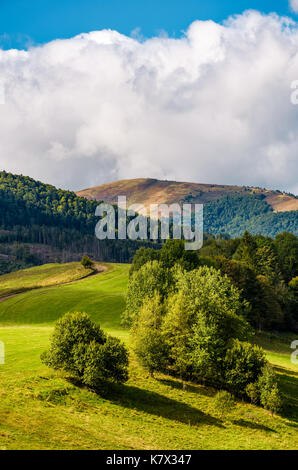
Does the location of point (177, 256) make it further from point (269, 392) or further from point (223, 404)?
point (223, 404)

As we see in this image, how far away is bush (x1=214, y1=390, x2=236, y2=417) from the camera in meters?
38.4

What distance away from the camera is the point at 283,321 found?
102 metres

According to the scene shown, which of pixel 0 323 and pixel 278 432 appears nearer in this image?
pixel 278 432

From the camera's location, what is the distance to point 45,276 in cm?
14425

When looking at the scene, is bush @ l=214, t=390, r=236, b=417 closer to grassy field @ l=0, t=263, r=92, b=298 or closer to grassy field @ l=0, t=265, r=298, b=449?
grassy field @ l=0, t=265, r=298, b=449

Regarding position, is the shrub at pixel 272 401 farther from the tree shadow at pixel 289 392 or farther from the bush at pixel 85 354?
the bush at pixel 85 354

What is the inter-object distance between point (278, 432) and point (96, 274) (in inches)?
4322

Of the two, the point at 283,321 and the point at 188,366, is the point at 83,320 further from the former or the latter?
the point at 283,321

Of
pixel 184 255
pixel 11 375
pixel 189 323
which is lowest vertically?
pixel 11 375

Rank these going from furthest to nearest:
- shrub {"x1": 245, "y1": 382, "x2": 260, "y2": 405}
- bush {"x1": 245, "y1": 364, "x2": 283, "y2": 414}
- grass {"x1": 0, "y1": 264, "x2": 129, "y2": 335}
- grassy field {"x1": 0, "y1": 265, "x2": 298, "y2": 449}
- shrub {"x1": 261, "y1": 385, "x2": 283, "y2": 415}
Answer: grass {"x1": 0, "y1": 264, "x2": 129, "y2": 335}
shrub {"x1": 245, "y1": 382, "x2": 260, "y2": 405}
bush {"x1": 245, "y1": 364, "x2": 283, "y2": 414}
shrub {"x1": 261, "y1": 385, "x2": 283, "y2": 415}
grassy field {"x1": 0, "y1": 265, "x2": 298, "y2": 449}

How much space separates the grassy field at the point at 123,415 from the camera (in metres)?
26.5

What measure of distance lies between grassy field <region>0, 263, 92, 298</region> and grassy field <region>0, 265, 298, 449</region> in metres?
77.9

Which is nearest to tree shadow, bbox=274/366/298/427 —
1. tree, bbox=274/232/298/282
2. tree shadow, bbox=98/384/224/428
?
tree shadow, bbox=98/384/224/428
